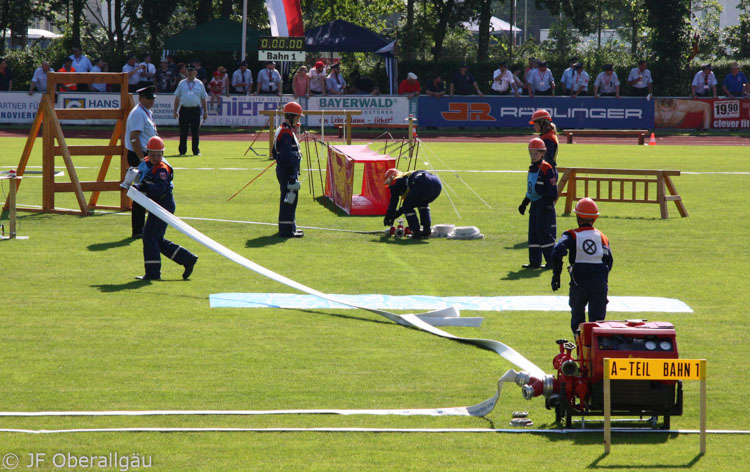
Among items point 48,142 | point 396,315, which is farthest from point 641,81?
point 396,315

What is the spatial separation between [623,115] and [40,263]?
2958cm

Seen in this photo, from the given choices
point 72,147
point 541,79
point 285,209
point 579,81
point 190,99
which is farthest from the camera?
point 541,79

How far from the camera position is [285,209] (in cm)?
1552

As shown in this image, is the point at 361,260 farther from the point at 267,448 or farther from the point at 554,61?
the point at 554,61

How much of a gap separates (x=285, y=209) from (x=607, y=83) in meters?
26.4

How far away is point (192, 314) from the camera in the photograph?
34.4 feet

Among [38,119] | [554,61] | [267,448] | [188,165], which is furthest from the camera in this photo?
[554,61]

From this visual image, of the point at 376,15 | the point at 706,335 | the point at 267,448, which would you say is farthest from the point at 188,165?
the point at 376,15

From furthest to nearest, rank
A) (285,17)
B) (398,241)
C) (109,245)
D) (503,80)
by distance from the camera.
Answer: (503,80) → (285,17) → (398,241) → (109,245)

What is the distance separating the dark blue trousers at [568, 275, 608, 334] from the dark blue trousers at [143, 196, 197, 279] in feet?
17.7

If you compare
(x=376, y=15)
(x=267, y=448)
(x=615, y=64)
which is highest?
(x=376, y=15)

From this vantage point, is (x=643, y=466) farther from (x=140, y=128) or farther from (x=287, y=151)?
(x=140, y=128)

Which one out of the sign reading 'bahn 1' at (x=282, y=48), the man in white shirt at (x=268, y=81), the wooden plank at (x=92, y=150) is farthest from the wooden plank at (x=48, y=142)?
the man in white shirt at (x=268, y=81)

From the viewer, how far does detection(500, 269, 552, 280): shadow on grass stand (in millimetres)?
12828
